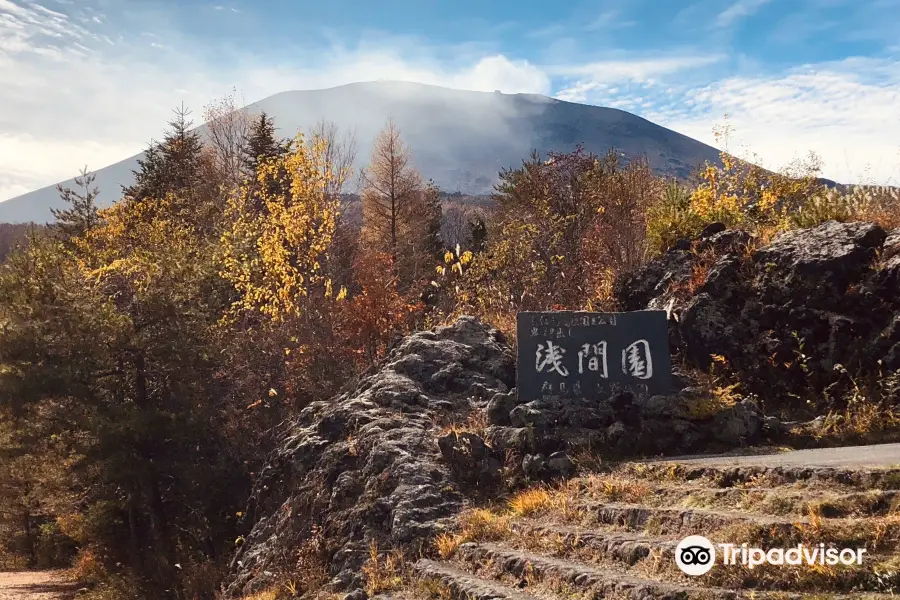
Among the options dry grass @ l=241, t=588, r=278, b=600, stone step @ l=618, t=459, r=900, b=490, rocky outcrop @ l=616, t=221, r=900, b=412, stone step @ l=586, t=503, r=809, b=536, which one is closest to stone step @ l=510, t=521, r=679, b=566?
stone step @ l=586, t=503, r=809, b=536

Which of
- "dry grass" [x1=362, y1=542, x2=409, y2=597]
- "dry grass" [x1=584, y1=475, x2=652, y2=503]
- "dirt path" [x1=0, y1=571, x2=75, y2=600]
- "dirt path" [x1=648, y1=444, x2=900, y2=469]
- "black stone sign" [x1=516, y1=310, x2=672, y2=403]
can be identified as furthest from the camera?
"dirt path" [x1=0, y1=571, x2=75, y2=600]

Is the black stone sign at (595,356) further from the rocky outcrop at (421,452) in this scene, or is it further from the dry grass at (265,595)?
the dry grass at (265,595)

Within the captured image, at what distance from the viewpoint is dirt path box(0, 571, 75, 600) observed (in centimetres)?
1658

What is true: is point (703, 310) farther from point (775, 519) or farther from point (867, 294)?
point (775, 519)

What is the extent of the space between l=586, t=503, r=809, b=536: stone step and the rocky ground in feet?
0.05

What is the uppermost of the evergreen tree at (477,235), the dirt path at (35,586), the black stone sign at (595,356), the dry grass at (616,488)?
the evergreen tree at (477,235)

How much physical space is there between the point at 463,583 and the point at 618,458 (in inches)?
101

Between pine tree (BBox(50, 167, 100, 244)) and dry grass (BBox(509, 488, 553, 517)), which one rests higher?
pine tree (BBox(50, 167, 100, 244))

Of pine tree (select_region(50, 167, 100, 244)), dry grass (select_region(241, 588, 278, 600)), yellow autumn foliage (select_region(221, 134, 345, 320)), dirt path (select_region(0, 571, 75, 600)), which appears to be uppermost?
pine tree (select_region(50, 167, 100, 244))

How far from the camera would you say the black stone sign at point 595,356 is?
8.20 m

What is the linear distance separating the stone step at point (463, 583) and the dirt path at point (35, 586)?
14.5 m

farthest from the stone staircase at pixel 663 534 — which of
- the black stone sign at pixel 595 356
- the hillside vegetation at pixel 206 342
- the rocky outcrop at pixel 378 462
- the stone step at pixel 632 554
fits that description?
the hillside vegetation at pixel 206 342

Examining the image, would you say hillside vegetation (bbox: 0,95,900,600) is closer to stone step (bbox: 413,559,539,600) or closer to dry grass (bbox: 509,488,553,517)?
dry grass (bbox: 509,488,553,517)

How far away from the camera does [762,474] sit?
555 centimetres
